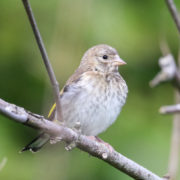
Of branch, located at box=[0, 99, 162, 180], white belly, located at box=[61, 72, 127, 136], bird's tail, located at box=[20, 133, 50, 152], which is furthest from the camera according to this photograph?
bird's tail, located at box=[20, 133, 50, 152]

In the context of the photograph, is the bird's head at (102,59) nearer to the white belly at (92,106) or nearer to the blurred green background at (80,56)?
the blurred green background at (80,56)

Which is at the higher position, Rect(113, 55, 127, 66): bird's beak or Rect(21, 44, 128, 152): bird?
Rect(113, 55, 127, 66): bird's beak

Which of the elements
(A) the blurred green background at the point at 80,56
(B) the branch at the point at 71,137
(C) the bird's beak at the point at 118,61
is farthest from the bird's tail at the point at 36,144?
(B) the branch at the point at 71,137

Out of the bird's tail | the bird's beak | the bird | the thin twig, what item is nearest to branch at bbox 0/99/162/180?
the thin twig

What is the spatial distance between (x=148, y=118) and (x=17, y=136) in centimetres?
114

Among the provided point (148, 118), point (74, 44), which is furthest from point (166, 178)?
point (74, 44)

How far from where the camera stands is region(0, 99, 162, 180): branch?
2.27 metres

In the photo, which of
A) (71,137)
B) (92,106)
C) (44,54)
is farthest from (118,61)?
(44,54)

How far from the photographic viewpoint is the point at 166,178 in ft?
10.0

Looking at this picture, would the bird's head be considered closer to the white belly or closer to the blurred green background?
the blurred green background

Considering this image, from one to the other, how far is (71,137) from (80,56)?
1.93 metres

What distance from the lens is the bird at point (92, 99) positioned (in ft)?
12.4

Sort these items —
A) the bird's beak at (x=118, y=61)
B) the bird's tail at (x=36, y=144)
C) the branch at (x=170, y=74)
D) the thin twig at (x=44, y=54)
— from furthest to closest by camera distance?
1. the bird's beak at (x=118, y=61)
2. the bird's tail at (x=36, y=144)
3. the thin twig at (x=44, y=54)
4. the branch at (x=170, y=74)

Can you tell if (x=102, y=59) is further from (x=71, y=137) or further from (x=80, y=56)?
(x=71, y=137)
